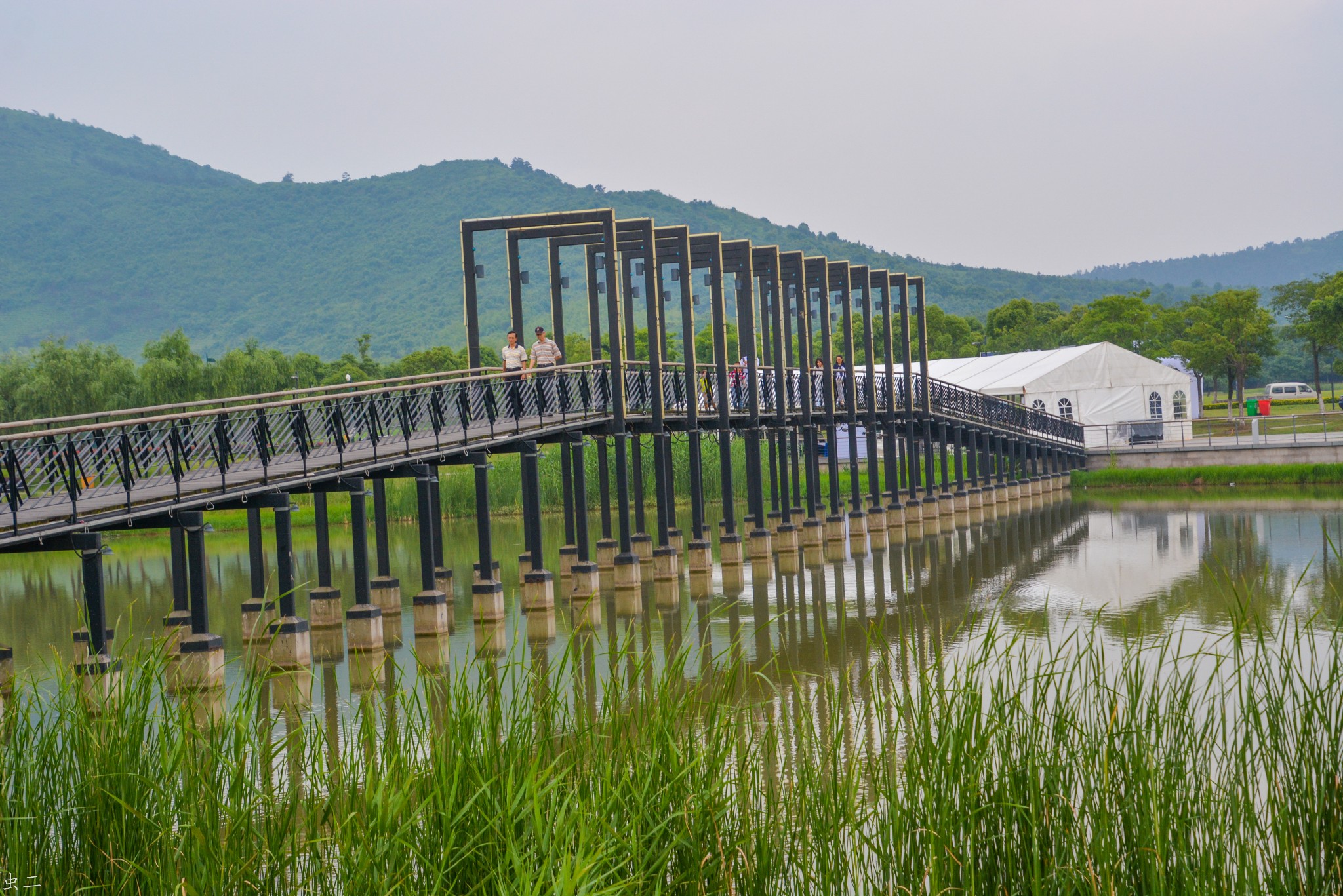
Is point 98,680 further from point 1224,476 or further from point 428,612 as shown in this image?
point 1224,476

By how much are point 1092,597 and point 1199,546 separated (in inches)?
260

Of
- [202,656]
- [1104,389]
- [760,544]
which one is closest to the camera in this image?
[202,656]

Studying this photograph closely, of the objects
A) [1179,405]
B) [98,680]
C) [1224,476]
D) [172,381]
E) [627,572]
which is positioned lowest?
[1224,476]

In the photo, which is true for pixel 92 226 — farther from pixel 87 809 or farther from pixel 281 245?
pixel 87 809

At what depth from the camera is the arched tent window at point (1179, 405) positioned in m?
48.6

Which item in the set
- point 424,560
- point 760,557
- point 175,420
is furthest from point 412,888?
point 760,557

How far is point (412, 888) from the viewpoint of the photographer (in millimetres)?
4352

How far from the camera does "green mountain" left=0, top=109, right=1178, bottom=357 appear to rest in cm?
11700

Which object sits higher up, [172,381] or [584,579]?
[172,381]

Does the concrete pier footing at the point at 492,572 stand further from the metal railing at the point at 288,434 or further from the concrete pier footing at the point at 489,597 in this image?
the metal railing at the point at 288,434

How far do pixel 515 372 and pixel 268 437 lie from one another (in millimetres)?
4559

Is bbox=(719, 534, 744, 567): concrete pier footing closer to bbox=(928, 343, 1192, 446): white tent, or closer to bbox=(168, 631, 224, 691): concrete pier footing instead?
bbox=(168, 631, 224, 691): concrete pier footing

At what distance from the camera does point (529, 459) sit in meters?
20.2

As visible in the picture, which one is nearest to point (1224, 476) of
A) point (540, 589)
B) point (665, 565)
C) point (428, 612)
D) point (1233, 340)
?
point (665, 565)
